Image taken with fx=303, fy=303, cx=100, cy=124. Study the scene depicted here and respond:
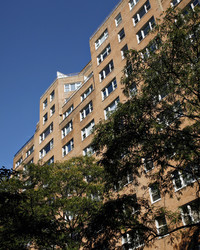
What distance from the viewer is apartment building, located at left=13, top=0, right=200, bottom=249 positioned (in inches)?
1395

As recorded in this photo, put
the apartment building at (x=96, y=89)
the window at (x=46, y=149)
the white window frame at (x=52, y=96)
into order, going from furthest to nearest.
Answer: the white window frame at (x=52, y=96) < the window at (x=46, y=149) < the apartment building at (x=96, y=89)

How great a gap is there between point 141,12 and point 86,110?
14319 mm

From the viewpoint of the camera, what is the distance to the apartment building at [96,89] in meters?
35.4

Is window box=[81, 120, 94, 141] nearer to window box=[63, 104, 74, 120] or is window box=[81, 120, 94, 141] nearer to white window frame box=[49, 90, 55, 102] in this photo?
window box=[63, 104, 74, 120]

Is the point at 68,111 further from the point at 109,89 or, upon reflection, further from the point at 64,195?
the point at 64,195

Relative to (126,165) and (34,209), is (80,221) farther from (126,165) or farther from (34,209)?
(126,165)

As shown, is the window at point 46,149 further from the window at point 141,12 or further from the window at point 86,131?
the window at point 141,12

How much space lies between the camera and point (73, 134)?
41.8 meters

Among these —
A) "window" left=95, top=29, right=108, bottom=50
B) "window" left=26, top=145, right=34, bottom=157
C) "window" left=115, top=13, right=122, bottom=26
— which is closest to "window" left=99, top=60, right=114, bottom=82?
"window" left=95, top=29, right=108, bottom=50

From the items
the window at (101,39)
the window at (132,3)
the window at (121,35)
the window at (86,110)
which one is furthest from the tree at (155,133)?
the window at (101,39)

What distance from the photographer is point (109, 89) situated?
38.1 meters

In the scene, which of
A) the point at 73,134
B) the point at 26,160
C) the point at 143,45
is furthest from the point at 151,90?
the point at 26,160

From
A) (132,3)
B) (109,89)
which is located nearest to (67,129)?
(109,89)

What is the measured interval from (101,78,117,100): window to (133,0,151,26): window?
24.9ft
